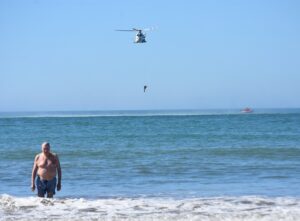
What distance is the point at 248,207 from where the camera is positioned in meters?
12.0

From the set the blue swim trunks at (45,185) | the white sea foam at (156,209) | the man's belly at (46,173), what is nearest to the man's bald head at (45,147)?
the man's belly at (46,173)

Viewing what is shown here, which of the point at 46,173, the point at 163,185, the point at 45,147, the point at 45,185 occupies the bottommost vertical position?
the point at 163,185

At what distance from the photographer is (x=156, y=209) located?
11898 millimetres

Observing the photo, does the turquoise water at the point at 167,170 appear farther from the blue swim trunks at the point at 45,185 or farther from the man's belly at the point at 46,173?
the man's belly at the point at 46,173

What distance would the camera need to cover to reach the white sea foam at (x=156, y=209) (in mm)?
11109

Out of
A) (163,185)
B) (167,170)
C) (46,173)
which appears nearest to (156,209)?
(46,173)

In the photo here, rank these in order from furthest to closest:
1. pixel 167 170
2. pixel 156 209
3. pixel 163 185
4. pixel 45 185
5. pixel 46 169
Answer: pixel 167 170 → pixel 163 185 → pixel 45 185 → pixel 46 169 → pixel 156 209

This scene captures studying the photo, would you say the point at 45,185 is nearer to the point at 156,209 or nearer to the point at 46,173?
the point at 46,173

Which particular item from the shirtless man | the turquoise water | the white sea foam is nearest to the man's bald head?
the shirtless man

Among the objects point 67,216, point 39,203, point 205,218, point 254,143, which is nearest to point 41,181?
point 39,203

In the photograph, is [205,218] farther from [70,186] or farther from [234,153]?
[234,153]

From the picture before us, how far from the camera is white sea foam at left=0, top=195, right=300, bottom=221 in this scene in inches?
437

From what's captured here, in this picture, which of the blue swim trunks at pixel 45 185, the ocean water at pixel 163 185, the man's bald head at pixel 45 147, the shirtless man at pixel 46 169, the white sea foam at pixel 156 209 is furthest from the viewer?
the blue swim trunks at pixel 45 185

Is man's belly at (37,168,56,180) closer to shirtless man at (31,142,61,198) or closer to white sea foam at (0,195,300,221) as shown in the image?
shirtless man at (31,142,61,198)
